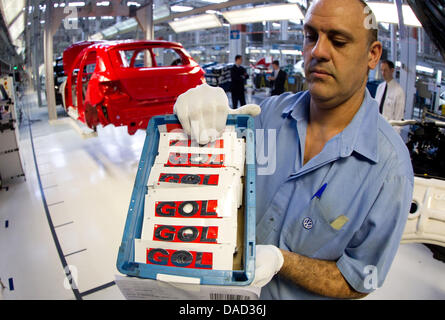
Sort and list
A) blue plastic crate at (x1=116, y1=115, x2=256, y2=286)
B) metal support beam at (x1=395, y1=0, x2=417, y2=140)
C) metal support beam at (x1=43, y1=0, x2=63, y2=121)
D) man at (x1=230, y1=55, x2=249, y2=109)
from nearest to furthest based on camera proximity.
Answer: blue plastic crate at (x1=116, y1=115, x2=256, y2=286), metal support beam at (x1=395, y1=0, x2=417, y2=140), metal support beam at (x1=43, y1=0, x2=63, y2=121), man at (x1=230, y1=55, x2=249, y2=109)

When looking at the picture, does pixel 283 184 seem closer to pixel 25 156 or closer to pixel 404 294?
pixel 404 294

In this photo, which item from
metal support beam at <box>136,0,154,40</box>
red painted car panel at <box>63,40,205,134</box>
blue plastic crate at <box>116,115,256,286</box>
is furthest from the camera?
metal support beam at <box>136,0,154,40</box>

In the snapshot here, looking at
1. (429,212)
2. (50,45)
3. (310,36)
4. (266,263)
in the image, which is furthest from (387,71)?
(50,45)

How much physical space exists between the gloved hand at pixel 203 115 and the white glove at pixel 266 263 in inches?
17.2

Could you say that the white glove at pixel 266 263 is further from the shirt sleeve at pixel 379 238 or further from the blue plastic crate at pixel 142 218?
the shirt sleeve at pixel 379 238

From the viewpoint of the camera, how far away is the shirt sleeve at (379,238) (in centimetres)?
89

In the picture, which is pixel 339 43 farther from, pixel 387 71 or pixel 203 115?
pixel 387 71

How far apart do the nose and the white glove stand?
2.12ft

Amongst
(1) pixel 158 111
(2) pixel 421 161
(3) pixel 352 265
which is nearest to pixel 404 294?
(2) pixel 421 161

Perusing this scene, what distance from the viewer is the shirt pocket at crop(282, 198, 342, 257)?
3.21ft

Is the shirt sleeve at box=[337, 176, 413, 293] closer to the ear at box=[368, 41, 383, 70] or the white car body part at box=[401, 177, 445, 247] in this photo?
the ear at box=[368, 41, 383, 70]

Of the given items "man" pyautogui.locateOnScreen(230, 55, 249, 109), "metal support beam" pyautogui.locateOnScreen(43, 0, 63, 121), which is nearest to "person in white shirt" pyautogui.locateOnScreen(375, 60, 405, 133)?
"man" pyautogui.locateOnScreen(230, 55, 249, 109)

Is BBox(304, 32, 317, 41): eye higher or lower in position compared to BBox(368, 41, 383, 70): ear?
higher

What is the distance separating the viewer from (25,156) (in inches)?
219
